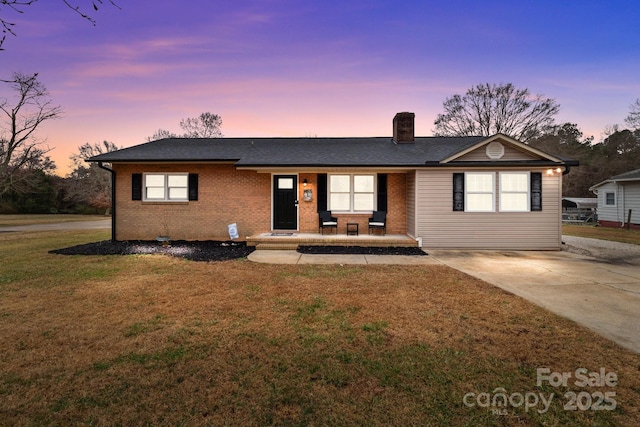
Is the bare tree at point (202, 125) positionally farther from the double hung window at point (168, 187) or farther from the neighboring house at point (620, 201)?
the neighboring house at point (620, 201)

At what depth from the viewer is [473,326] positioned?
382 cm

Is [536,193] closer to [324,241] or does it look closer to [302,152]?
[324,241]

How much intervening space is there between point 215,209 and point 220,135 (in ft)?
73.1

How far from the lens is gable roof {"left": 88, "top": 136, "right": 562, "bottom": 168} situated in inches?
406

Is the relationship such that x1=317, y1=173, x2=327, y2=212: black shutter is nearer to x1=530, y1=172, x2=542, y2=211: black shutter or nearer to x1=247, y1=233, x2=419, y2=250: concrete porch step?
x1=247, y1=233, x2=419, y2=250: concrete porch step

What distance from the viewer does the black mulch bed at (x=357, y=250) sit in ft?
29.9

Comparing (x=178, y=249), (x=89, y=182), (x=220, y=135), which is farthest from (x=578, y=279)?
(x=89, y=182)

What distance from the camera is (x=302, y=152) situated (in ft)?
38.9

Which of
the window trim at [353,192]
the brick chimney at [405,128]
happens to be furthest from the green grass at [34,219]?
the brick chimney at [405,128]

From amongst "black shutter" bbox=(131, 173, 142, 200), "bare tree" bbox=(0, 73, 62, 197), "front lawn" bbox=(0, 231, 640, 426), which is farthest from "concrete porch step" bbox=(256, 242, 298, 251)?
"bare tree" bbox=(0, 73, 62, 197)

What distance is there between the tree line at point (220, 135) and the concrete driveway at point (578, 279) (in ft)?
65.3

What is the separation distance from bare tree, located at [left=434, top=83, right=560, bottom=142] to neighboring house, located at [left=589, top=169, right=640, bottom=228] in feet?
24.6

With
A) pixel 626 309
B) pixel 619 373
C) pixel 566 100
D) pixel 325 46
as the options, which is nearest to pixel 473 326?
pixel 619 373

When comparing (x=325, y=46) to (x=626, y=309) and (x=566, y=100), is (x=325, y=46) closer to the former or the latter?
(x=626, y=309)
